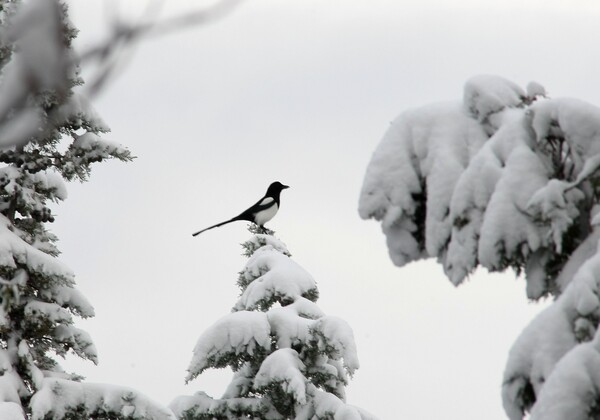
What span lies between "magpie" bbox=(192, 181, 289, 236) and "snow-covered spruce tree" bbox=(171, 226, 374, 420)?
2040mm

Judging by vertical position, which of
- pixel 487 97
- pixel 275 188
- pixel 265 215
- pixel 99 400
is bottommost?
pixel 487 97

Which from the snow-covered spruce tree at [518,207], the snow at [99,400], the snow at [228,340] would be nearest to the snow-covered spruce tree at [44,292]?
the snow at [99,400]

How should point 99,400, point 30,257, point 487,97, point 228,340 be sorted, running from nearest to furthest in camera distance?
point 487,97 → point 99,400 → point 30,257 → point 228,340

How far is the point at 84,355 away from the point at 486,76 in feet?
26.8

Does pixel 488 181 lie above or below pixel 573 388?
above

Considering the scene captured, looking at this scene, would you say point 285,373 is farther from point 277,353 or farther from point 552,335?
point 552,335

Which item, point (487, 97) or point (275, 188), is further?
point (275, 188)

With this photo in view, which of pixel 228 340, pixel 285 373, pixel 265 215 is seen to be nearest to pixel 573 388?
pixel 285 373

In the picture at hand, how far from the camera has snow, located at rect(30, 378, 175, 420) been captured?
11289 mm

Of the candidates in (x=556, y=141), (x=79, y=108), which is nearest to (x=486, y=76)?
(x=556, y=141)

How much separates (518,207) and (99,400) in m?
7.75

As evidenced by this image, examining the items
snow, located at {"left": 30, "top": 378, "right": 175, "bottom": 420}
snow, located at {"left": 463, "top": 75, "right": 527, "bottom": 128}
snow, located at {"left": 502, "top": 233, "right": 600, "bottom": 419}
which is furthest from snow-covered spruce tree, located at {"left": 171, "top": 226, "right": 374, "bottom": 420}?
snow, located at {"left": 502, "top": 233, "right": 600, "bottom": 419}

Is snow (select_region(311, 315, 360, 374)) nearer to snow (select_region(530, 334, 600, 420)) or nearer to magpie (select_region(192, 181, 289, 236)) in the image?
magpie (select_region(192, 181, 289, 236))

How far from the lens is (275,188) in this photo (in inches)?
716
